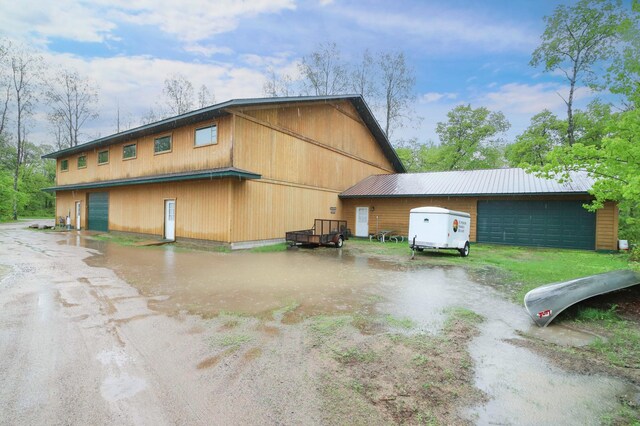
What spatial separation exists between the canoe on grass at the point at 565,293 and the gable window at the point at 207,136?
41.3 ft

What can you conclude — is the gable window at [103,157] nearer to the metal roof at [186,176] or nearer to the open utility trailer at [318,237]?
the metal roof at [186,176]

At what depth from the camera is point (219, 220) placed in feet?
43.7

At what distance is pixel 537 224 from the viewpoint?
15578mm

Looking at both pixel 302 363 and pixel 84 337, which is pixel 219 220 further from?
pixel 302 363

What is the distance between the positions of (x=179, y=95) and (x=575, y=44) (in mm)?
36039

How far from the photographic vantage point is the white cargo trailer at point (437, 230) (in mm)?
11594

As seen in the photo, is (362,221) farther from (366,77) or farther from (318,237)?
(366,77)

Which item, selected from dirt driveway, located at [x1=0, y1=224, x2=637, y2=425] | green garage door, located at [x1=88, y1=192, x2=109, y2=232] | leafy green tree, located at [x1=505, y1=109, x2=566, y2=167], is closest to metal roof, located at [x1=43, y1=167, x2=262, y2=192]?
green garage door, located at [x1=88, y1=192, x2=109, y2=232]

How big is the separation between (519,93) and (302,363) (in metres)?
26.2

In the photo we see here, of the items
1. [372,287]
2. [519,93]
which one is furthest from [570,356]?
[519,93]

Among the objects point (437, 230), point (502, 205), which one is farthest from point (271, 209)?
point (502, 205)

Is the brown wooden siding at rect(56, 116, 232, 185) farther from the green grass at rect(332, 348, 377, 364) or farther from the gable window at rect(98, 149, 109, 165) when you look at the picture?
the green grass at rect(332, 348, 377, 364)

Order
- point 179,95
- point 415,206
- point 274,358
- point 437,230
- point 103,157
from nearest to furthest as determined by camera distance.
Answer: point 274,358, point 437,230, point 415,206, point 103,157, point 179,95

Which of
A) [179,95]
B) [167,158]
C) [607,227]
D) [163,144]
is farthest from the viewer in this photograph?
[179,95]
